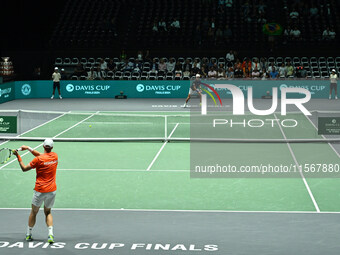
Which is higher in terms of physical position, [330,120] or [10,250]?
[330,120]

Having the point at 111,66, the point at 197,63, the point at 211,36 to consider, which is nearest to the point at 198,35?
the point at 211,36

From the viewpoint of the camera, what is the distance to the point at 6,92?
35.3 m

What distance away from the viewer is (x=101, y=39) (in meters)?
40.9

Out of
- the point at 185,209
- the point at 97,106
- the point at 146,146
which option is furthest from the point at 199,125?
the point at 185,209

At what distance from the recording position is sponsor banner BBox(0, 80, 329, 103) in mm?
35750

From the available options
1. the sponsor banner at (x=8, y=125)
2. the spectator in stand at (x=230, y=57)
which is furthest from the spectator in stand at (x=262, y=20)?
the sponsor banner at (x=8, y=125)

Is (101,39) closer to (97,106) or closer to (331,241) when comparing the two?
(97,106)

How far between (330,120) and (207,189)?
7209mm

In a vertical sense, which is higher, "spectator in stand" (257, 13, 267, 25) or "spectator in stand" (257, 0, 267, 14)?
"spectator in stand" (257, 0, 267, 14)

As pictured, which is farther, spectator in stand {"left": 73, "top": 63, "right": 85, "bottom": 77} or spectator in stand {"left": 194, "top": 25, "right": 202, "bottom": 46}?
spectator in stand {"left": 194, "top": 25, "right": 202, "bottom": 46}

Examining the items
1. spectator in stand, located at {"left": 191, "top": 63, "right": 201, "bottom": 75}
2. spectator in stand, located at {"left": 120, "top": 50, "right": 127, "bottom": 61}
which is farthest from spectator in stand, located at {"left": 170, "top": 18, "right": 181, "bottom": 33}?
spectator in stand, located at {"left": 191, "top": 63, "right": 201, "bottom": 75}

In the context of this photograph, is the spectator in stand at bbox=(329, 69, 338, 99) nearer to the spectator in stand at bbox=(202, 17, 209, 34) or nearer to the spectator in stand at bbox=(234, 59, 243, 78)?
the spectator in stand at bbox=(234, 59, 243, 78)

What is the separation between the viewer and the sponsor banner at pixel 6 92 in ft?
113

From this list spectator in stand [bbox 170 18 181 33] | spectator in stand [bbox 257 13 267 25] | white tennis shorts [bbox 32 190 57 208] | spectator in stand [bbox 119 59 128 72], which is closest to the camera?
white tennis shorts [bbox 32 190 57 208]
